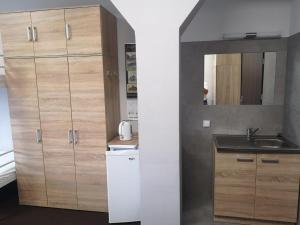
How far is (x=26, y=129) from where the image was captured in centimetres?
287

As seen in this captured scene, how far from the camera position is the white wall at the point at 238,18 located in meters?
2.71

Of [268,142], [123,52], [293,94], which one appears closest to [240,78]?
[293,94]

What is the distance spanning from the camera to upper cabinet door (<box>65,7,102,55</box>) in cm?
254

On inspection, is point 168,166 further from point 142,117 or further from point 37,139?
point 37,139

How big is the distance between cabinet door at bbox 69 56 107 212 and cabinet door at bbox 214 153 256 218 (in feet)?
4.43

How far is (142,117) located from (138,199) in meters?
1.08

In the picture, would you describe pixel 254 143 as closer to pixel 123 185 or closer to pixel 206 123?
pixel 206 123

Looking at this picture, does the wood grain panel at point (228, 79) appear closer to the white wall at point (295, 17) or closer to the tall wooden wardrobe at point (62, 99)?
the white wall at point (295, 17)

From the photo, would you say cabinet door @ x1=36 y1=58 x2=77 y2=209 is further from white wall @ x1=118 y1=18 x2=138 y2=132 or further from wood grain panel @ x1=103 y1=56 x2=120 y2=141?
white wall @ x1=118 y1=18 x2=138 y2=132

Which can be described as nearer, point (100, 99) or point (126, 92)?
point (100, 99)

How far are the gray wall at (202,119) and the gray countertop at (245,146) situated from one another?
0.51ft

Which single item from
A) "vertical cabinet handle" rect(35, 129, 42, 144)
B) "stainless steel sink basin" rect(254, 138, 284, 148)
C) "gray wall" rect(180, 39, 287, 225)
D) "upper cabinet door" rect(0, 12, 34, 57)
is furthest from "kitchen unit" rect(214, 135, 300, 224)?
"upper cabinet door" rect(0, 12, 34, 57)

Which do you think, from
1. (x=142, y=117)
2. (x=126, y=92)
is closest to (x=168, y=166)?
(x=142, y=117)

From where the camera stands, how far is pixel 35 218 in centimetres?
277
